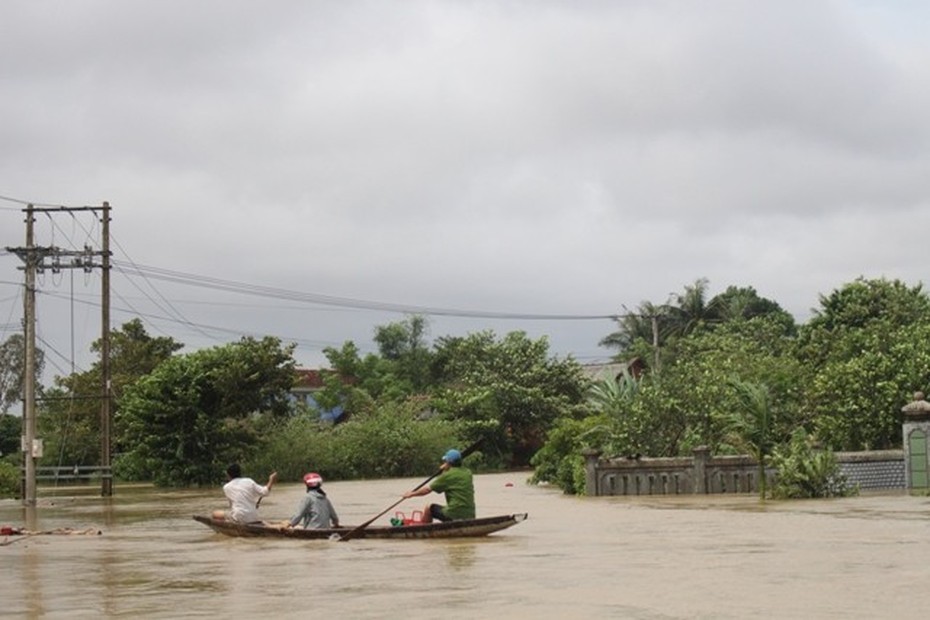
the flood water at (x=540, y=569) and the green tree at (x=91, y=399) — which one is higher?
the green tree at (x=91, y=399)

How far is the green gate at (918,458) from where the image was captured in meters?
29.6

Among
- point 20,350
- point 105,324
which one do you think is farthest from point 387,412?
point 20,350

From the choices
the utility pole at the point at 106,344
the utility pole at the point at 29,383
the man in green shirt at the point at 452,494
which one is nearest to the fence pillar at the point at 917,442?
the man in green shirt at the point at 452,494

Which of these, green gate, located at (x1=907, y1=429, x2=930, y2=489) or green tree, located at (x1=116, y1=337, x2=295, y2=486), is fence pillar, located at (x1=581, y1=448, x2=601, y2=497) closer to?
green gate, located at (x1=907, y1=429, x2=930, y2=489)

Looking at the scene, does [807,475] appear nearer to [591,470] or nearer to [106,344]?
[591,470]

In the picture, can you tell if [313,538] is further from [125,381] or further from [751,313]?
[751,313]

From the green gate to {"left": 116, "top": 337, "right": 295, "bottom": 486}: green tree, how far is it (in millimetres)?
29399

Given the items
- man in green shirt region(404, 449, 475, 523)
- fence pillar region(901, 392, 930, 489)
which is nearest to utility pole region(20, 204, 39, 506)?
man in green shirt region(404, 449, 475, 523)

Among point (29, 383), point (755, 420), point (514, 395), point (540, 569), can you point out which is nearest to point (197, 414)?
point (29, 383)

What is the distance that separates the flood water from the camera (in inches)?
518

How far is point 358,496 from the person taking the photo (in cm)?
4197

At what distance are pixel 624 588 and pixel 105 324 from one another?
3329cm

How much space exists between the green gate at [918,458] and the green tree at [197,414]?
29.4m

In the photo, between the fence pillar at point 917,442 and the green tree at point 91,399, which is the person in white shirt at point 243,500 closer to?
the fence pillar at point 917,442
